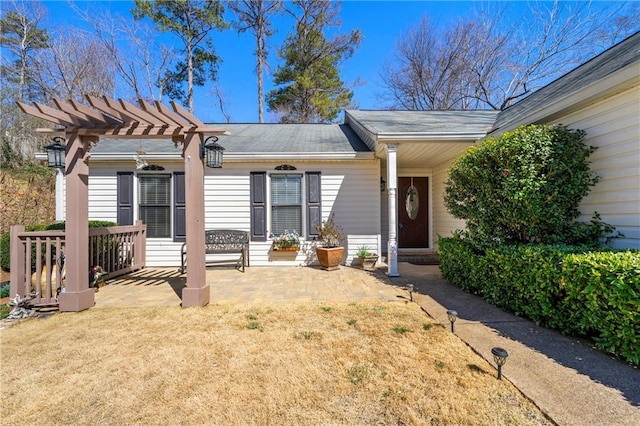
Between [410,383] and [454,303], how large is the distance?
2099 mm

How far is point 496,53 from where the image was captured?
45.9 feet

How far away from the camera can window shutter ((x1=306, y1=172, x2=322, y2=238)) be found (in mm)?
6344

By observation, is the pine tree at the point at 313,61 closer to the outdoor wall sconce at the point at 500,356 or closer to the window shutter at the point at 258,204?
the window shutter at the point at 258,204

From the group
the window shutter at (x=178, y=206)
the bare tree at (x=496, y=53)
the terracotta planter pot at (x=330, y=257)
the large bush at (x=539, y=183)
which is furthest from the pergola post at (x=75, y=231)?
the bare tree at (x=496, y=53)

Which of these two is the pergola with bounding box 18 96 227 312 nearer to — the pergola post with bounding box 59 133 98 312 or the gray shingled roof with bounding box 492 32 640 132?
the pergola post with bounding box 59 133 98 312

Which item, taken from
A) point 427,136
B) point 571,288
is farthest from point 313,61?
point 571,288

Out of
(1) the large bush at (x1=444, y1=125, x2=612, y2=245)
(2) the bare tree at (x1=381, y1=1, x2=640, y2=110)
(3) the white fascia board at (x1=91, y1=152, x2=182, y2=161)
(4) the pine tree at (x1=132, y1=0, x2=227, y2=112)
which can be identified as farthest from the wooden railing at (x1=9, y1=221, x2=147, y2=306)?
(2) the bare tree at (x1=381, y1=1, x2=640, y2=110)

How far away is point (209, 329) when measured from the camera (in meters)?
3.03

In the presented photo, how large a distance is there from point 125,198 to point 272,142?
364cm

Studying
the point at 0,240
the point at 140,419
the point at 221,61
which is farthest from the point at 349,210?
the point at 221,61

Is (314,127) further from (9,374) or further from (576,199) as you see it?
(9,374)

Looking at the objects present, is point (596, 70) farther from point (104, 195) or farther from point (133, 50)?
point (133, 50)

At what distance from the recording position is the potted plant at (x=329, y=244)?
5.87m

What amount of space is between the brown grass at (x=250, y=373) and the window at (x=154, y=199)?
3274mm
